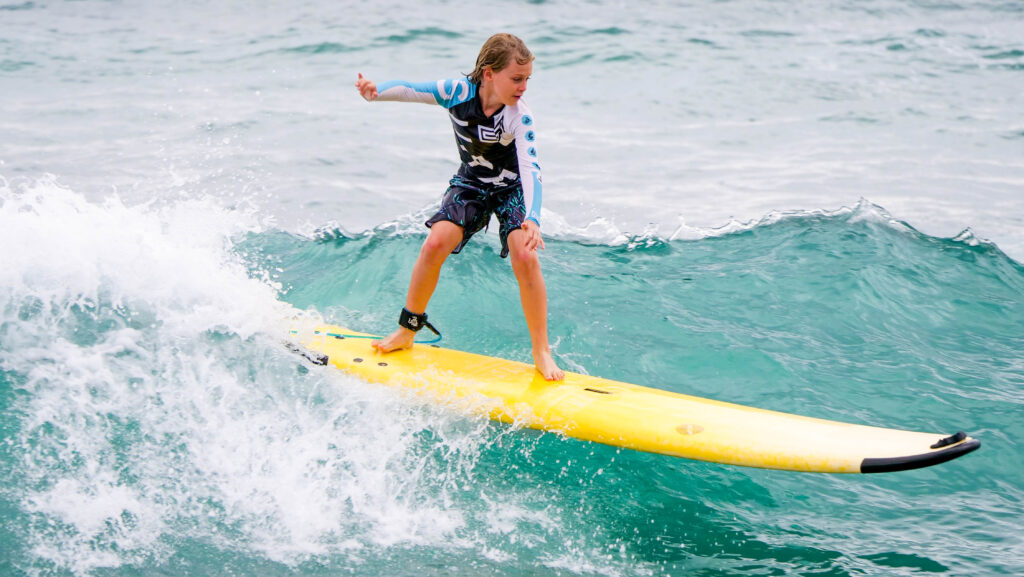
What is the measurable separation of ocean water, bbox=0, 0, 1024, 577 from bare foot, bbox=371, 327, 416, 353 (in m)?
0.30

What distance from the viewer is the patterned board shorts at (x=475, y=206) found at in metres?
4.41

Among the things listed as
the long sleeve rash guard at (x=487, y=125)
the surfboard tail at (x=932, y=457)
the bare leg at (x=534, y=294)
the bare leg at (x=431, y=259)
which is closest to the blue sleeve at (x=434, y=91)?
the long sleeve rash guard at (x=487, y=125)

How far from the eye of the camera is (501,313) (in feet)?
19.5

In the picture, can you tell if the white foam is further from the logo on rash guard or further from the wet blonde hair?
the wet blonde hair

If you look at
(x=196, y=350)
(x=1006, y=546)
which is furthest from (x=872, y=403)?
(x=196, y=350)

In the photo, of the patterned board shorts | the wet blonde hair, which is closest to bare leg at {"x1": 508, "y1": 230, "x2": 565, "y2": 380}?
the patterned board shorts

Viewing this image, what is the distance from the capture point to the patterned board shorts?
441cm

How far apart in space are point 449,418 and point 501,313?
1.74m

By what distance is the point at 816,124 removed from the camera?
10703 millimetres

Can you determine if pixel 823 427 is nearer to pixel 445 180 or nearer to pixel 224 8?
pixel 445 180

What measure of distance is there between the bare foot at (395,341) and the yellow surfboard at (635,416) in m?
0.04

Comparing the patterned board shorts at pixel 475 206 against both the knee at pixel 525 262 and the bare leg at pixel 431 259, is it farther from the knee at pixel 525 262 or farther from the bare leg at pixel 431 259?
the knee at pixel 525 262

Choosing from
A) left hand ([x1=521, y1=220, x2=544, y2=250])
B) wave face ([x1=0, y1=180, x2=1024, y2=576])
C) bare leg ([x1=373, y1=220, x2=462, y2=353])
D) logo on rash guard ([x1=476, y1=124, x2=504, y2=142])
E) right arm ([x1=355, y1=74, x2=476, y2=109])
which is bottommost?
wave face ([x1=0, y1=180, x2=1024, y2=576])

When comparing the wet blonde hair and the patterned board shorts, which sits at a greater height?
the wet blonde hair
